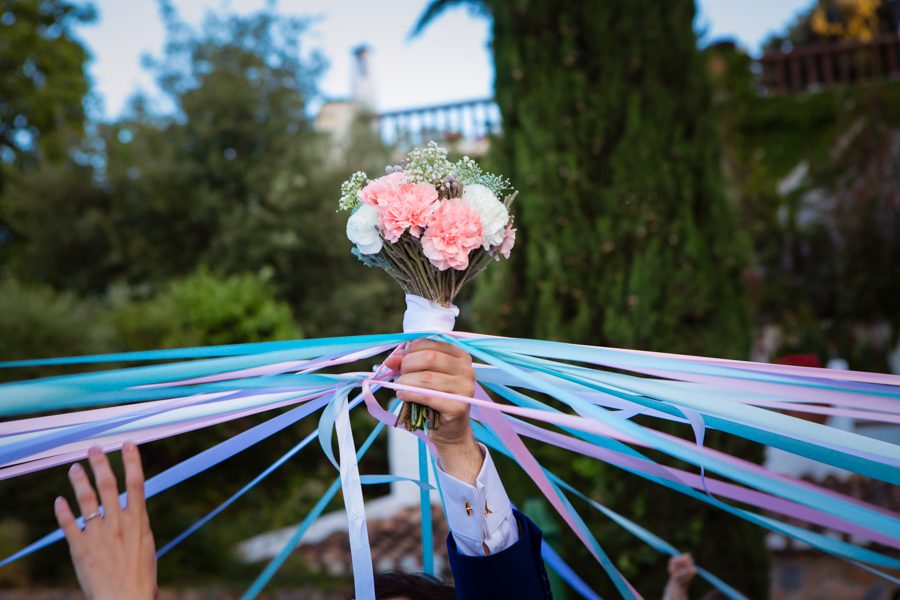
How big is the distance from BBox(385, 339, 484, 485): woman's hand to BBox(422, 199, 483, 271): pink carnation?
209 mm

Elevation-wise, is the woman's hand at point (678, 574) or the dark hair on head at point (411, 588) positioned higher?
the dark hair on head at point (411, 588)

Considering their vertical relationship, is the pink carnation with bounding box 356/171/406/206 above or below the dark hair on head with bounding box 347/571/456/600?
above

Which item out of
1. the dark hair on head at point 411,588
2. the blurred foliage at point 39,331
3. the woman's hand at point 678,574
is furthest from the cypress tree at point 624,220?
the blurred foliage at point 39,331

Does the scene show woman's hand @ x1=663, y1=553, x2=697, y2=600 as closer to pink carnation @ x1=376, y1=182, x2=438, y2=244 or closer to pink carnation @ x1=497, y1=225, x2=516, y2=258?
pink carnation @ x1=497, y1=225, x2=516, y2=258

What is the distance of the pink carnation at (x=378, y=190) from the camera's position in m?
1.52

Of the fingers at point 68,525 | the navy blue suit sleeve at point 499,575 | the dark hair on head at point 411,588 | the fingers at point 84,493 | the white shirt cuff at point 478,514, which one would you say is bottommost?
the dark hair on head at point 411,588

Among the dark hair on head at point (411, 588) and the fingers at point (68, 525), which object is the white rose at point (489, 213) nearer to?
the fingers at point (68, 525)

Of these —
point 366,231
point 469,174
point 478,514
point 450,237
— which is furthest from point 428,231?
point 478,514

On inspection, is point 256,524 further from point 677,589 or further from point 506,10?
point 506,10

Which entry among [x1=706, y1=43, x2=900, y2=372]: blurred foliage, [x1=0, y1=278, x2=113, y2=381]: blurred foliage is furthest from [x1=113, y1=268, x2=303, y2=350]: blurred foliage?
[x1=706, y1=43, x2=900, y2=372]: blurred foliage

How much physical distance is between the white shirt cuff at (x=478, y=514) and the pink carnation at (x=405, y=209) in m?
0.61

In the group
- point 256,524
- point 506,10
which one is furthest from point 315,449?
point 506,10

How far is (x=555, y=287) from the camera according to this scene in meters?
3.75

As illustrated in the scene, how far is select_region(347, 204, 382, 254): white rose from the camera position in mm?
1519
